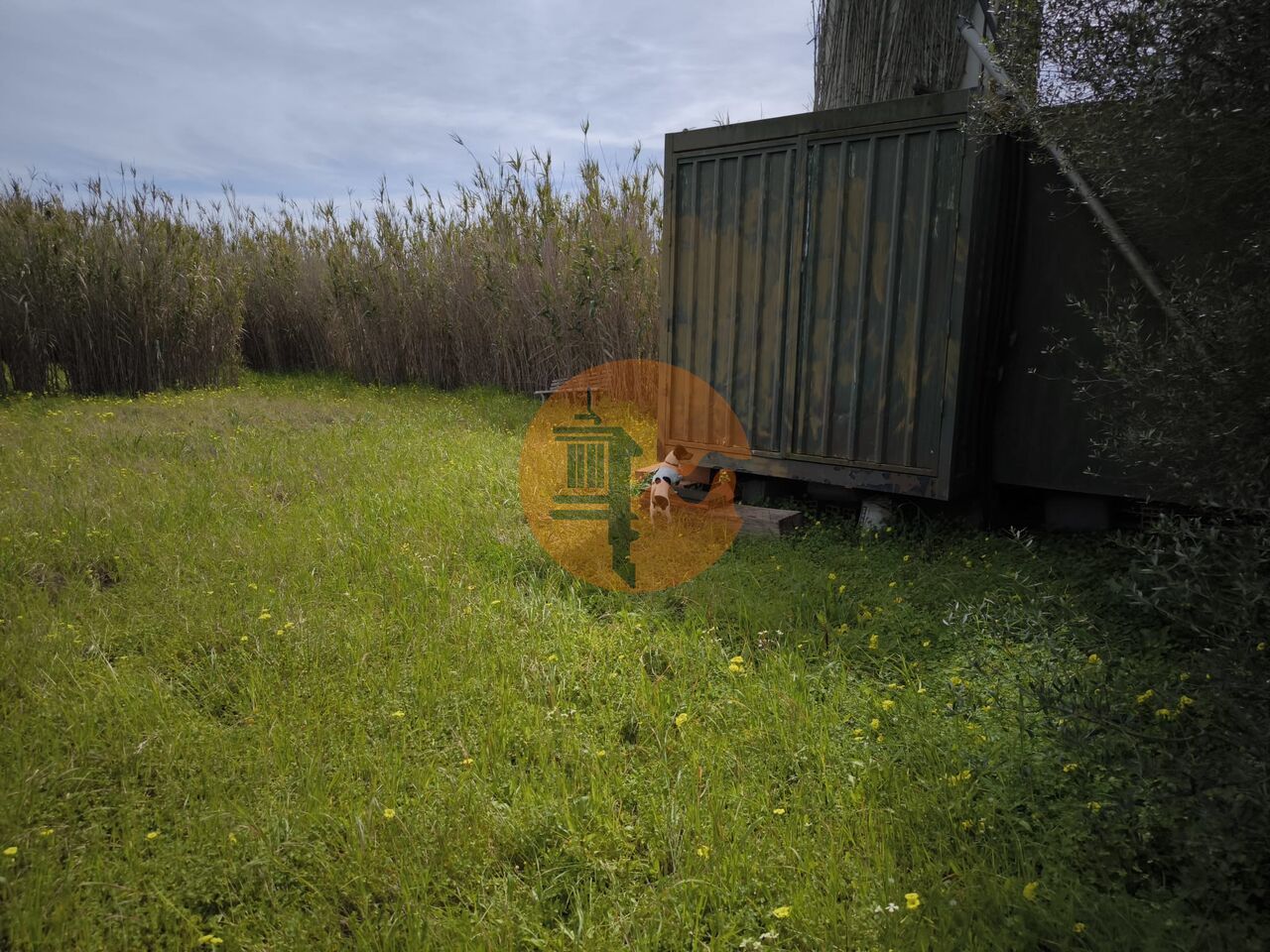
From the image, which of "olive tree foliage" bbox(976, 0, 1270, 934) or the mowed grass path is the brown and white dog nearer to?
the mowed grass path

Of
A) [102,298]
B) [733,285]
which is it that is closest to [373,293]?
[102,298]

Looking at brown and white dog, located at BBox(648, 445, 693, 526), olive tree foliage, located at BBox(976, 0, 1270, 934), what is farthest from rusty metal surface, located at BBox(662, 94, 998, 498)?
olive tree foliage, located at BBox(976, 0, 1270, 934)

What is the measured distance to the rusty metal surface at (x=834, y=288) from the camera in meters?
4.10

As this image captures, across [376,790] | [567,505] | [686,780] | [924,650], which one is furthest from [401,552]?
[924,650]

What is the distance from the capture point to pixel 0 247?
9047mm

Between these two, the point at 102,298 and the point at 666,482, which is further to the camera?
the point at 102,298

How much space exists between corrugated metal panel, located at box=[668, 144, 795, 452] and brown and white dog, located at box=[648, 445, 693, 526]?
0.47 ft

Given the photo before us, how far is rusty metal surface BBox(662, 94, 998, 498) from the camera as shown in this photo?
13.5 ft

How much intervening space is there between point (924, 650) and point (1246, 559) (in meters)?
1.28

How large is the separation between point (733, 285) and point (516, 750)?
3322 mm

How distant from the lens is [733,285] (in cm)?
495

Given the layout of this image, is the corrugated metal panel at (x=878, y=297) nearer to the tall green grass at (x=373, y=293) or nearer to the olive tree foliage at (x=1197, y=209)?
Answer: the olive tree foliage at (x=1197, y=209)

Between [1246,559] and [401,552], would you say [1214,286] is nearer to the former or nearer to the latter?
[1246,559]

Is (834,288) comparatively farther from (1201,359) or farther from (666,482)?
(1201,359)
